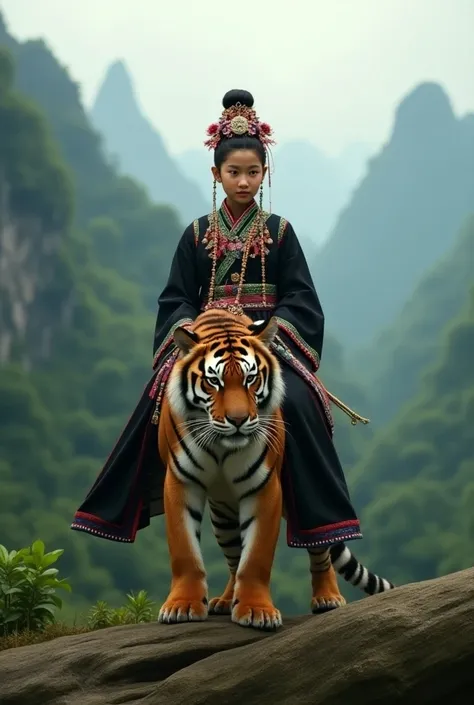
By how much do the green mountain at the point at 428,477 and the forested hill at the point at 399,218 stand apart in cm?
1108

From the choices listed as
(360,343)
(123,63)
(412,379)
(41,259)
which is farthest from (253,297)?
(123,63)

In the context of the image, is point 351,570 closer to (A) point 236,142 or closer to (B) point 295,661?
(B) point 295,661

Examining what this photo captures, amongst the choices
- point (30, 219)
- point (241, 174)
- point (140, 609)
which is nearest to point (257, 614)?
point (241, 174)

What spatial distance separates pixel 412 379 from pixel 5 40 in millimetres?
16379

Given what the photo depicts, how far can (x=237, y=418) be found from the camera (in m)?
3.92

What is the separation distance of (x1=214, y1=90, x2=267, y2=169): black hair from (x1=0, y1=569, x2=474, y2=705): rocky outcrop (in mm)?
1816

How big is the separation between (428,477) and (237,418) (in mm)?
23479

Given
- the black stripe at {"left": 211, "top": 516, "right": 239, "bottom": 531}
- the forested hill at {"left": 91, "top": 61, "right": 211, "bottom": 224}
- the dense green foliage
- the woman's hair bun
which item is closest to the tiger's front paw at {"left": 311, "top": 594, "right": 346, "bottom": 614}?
the black stripe at {"left": 211, "top": 516, "right": 239, "bottom": 531}

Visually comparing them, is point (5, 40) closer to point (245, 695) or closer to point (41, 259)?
point (41, 259)

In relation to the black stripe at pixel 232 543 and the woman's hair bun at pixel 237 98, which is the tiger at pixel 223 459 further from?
the woman's hair bun at pixel 237 98

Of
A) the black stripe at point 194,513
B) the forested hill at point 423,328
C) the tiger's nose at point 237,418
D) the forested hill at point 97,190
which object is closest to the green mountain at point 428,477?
the forested hill at point 423,328

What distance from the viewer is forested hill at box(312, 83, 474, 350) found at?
41156 millimetres

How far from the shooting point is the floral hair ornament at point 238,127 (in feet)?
Result: 14.9

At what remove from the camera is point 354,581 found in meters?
4.75
